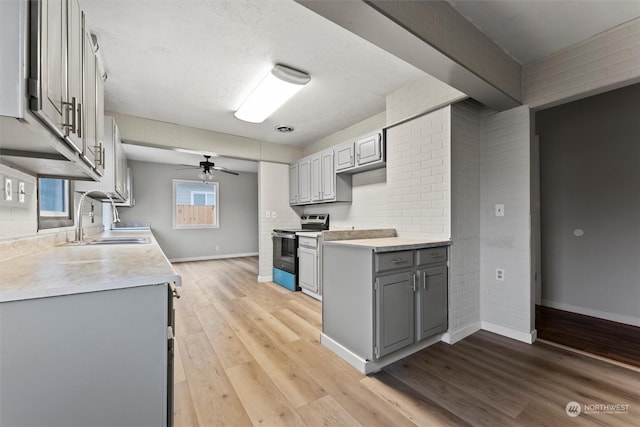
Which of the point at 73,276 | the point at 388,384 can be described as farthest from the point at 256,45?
the point at 388,384

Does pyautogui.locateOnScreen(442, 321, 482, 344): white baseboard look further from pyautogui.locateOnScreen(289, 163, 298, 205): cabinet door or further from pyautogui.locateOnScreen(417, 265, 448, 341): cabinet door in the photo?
pyautogui.locateOnScreen(289, 163, 298, 205): cabinet door

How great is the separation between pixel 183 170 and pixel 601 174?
7614 mm

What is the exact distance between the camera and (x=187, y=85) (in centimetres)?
278

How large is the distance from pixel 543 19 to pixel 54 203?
3923mm

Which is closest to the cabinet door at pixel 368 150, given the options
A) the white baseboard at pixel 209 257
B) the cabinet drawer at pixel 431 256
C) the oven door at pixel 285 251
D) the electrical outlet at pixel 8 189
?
the cabinet drawer at pixel 431 256

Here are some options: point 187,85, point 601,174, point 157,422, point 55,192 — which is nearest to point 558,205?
point 601,174

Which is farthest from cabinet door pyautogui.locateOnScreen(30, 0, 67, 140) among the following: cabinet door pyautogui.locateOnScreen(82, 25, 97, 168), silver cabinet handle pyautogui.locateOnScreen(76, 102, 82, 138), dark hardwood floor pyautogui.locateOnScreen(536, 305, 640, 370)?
dark hardwood floor pyautogui.locateOnScreen(536, 305, 640, 370)

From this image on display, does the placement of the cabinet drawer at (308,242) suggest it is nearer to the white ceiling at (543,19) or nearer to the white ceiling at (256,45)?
the white ceiling at (256,45)

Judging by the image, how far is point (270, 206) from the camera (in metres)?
4.88

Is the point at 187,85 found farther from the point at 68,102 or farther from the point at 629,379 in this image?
the point at 629,379

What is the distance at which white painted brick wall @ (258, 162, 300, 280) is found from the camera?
15.6ft

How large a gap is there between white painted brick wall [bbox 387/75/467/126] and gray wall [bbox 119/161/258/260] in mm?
5464

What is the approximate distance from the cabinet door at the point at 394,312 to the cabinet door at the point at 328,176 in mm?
2061

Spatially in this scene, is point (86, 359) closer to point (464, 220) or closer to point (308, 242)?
point (464, 220)
